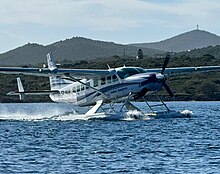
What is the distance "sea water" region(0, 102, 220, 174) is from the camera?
23.6 meters

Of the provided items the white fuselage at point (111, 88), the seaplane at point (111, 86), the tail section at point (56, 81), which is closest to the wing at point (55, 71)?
the seaplane at point (111, 86)

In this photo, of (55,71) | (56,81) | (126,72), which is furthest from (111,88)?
(56,81)

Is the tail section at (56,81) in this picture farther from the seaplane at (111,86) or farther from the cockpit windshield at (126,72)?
the cockpit windshield at (126,72)

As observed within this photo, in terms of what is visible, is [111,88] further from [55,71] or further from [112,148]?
[112,148]

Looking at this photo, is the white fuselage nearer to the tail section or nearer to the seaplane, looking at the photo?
the seaplane

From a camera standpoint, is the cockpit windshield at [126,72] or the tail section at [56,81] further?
the tail section at [56,81]

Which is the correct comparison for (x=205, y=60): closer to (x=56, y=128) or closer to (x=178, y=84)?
(x=178, y=84)

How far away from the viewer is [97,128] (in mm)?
39844

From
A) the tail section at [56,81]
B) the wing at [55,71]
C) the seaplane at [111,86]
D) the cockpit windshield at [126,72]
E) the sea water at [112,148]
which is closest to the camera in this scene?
the sea water at [112,148]

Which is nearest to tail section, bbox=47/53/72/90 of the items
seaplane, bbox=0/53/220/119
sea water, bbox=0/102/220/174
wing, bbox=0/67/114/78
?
seaplane, bbox=0/53/220/119

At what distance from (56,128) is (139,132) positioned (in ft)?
19.4

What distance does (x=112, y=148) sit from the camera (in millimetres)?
28828

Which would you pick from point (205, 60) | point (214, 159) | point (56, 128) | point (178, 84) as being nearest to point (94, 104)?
point (56, 128)

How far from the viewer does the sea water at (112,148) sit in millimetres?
23578
